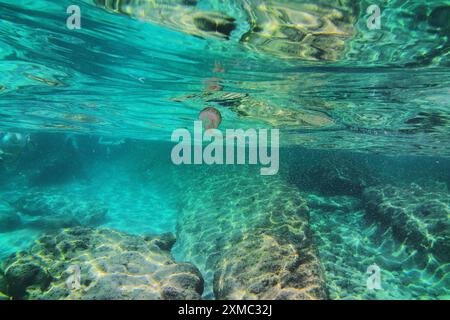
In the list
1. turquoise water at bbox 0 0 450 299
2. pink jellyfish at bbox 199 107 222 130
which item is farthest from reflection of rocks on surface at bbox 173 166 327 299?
pink jellyfish at bbox 199 107 222 130

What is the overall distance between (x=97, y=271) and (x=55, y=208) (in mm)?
15695

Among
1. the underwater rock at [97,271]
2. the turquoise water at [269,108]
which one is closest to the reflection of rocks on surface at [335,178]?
the turquoise water at [269,108]

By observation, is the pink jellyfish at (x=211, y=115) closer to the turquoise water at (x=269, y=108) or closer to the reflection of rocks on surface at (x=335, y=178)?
the turquoise water at (x=269, y=108)

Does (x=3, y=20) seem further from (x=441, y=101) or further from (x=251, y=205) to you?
(x=441, y=101)

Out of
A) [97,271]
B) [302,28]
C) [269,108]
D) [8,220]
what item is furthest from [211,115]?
[8,220]

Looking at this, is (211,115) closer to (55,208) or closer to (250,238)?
(250,238)

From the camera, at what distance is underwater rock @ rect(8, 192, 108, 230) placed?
18.0 meters

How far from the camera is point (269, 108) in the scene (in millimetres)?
12953

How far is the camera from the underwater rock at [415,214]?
33.2ft

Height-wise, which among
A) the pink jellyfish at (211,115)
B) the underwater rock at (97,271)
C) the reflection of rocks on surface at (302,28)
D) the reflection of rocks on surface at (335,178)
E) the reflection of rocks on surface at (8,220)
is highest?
the reflection of rocks on surface at (302,28)

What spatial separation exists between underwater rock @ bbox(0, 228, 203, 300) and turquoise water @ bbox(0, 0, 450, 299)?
0.16 metres

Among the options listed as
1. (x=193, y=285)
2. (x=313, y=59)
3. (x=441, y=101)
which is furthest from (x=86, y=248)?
(x=441, y=101)

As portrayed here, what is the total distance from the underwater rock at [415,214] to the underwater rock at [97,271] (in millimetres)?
8969

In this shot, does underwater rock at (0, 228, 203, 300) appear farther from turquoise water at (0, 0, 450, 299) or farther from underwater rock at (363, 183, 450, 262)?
underwater rock at (363, 183, 450, 262)
